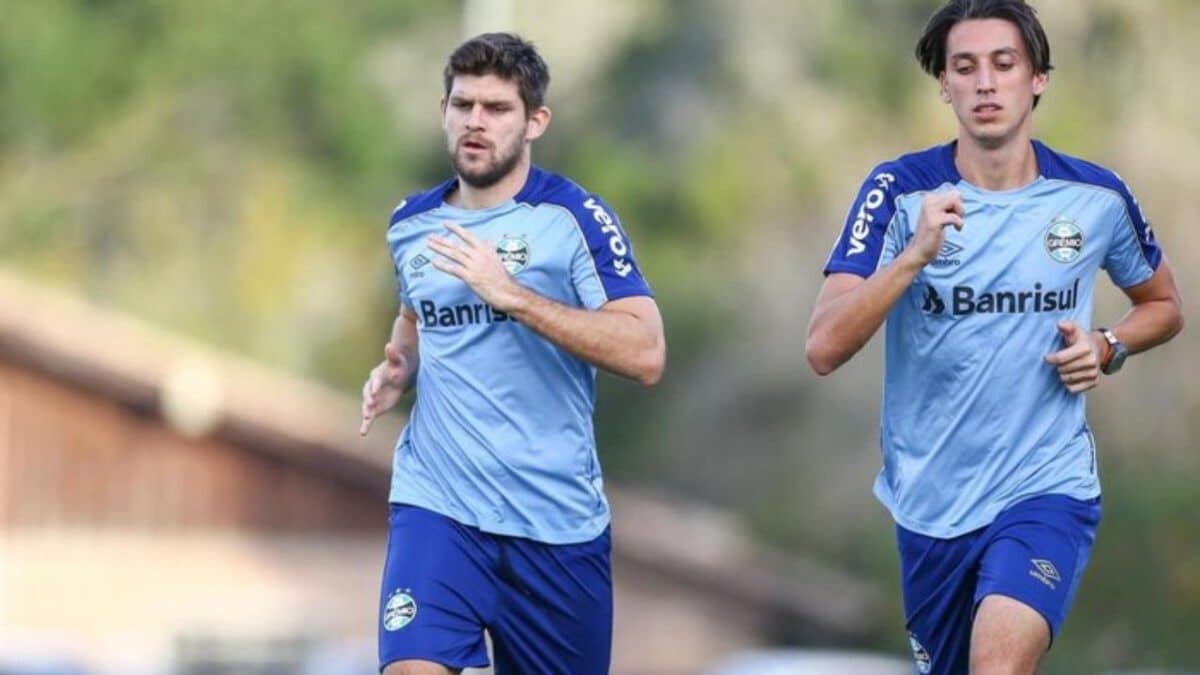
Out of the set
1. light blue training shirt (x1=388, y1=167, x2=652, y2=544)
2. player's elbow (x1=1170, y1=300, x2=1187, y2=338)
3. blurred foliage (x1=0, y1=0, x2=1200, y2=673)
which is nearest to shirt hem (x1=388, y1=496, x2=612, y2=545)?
light blue training shirt (x1=388, y1=167, x2=652, y2=544)

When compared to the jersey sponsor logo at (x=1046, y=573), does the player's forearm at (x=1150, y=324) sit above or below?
above

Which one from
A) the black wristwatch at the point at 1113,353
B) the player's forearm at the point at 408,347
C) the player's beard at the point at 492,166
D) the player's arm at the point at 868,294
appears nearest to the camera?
the player's arm at the point at 868,294

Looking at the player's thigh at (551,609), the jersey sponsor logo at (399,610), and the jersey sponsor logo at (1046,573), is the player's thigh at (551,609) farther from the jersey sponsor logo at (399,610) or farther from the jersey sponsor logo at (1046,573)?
the jersey sponsor logo at (1046,573)

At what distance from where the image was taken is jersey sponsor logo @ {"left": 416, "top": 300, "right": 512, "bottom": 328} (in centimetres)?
959

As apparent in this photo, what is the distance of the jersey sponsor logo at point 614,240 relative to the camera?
9.69 meters

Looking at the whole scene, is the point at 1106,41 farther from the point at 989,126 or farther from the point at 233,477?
the point at 989,126

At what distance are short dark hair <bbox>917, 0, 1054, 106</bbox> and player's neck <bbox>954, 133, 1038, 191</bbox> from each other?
19 cm

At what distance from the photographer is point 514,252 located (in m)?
9.66

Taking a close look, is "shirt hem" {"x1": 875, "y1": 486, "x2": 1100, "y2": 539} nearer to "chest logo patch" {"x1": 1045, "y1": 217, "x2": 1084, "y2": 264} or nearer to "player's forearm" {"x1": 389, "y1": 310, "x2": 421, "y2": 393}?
"chest logo patch" {"x1": 1045, "y1": 217, "x2": 1084, "y2": 264}

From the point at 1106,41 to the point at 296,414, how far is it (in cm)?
1240

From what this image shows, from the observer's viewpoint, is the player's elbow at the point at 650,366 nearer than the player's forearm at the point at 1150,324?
Yes

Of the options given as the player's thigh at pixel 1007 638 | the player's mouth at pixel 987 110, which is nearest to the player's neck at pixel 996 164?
the player's mouth at pixel 987 110

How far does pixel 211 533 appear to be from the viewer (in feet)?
109

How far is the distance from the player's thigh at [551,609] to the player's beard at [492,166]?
120 cm
